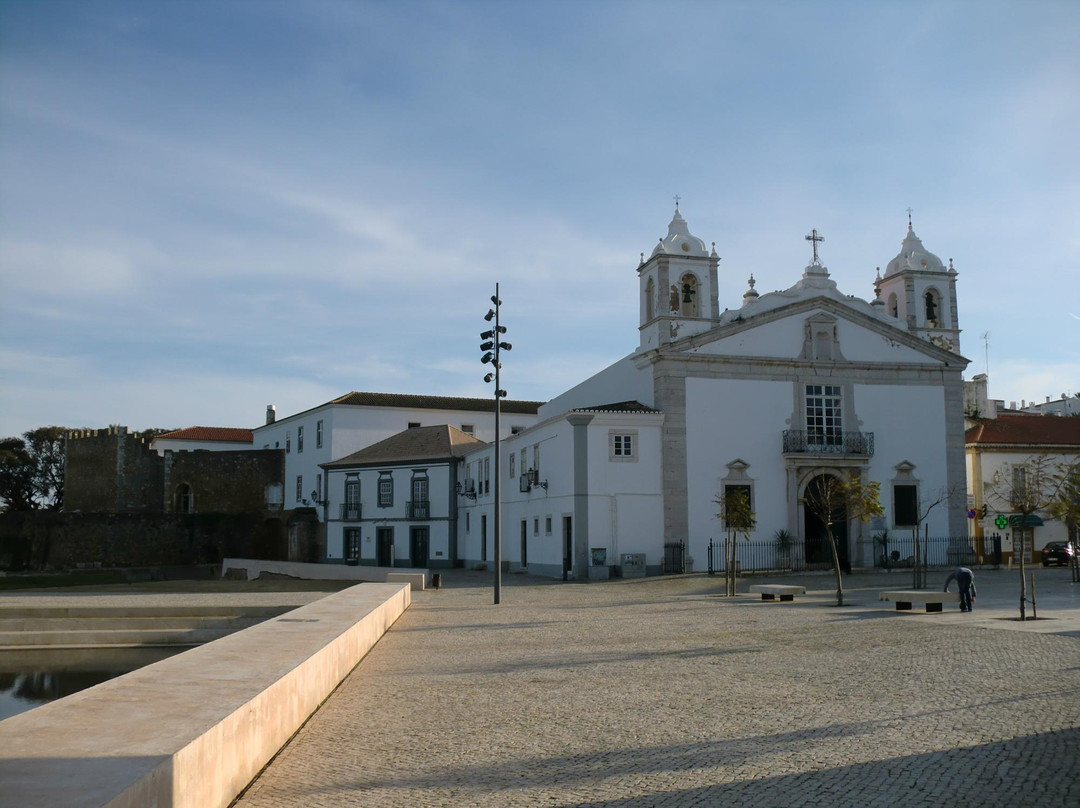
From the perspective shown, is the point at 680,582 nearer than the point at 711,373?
Yes

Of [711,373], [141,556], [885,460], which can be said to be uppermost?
[711,373]

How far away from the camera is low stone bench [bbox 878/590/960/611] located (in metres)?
18.0

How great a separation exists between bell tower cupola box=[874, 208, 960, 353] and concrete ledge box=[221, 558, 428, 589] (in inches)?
826

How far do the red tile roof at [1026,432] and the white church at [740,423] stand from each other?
18.4 ft

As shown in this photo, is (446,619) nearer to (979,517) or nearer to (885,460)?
(885,460)

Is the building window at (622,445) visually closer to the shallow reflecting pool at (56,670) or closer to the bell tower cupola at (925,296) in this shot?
the bell tower cupola at (925,296)

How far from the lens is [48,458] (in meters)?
72.2

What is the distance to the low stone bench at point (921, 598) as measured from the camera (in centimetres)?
1798

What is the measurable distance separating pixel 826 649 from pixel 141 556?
164ft

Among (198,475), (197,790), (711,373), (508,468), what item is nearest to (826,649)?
(197,790)

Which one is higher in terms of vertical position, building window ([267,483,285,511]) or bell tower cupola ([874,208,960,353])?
bell tower cupola ([874,208,960,353])

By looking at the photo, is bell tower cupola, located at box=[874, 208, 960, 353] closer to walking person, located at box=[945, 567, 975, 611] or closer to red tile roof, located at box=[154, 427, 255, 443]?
walking person, located at box=[945, 567, 975, 611]

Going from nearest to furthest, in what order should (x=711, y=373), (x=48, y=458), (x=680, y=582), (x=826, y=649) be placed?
(x=826, y=649)
(x=680, y=582)
(x=711, y=373)
(x=48, y=458)

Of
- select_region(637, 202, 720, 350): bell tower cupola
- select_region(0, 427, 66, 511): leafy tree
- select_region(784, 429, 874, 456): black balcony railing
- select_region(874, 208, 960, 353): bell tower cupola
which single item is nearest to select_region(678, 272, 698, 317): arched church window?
select_region(637, 202, 720, 350): bell tower cupola
